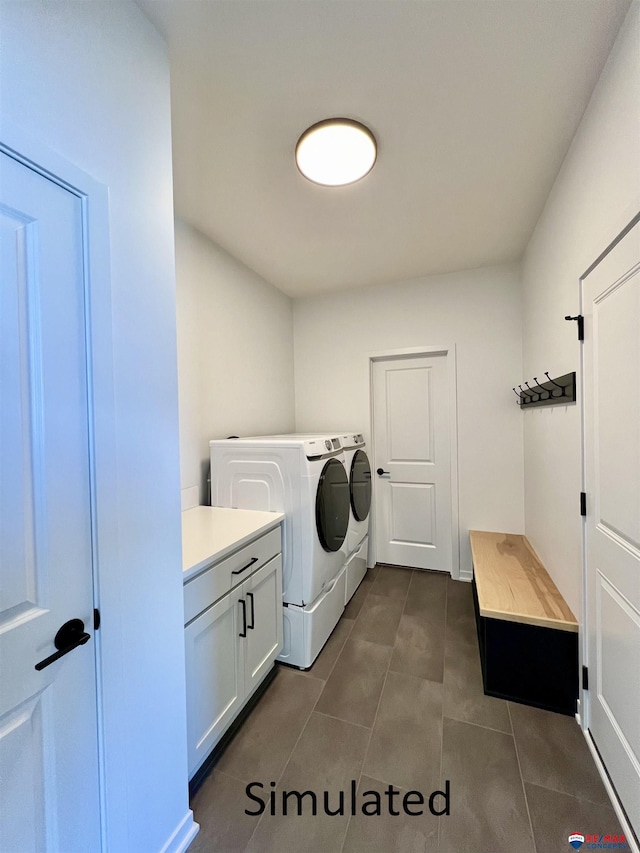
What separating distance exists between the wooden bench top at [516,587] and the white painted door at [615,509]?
0.20m

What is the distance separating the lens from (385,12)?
40.1 inches

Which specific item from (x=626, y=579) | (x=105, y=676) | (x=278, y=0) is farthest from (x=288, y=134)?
(x=626, y=579)

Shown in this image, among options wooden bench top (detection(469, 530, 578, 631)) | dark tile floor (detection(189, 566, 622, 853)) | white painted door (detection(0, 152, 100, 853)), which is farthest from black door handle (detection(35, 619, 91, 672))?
wooden bench top (detection(469, 530, 578, 631))

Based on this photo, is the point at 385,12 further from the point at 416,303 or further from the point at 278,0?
the point at 416,303

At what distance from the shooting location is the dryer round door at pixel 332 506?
1.87 meters

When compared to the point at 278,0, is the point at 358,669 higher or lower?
lower

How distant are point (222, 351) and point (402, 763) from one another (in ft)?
7.99

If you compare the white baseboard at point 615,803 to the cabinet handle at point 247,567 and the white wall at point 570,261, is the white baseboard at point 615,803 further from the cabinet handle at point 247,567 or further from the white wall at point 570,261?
the cabinet handle at point 247,567

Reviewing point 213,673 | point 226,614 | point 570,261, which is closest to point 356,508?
point 226,614

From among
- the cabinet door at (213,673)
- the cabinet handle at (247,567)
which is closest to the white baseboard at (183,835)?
the cabinet door at (213,673)

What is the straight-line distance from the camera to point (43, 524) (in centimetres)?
73

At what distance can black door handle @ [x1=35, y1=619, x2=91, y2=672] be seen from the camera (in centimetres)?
73

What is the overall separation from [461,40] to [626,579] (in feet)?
6.17

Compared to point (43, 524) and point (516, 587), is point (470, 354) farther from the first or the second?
point (43, 524)
